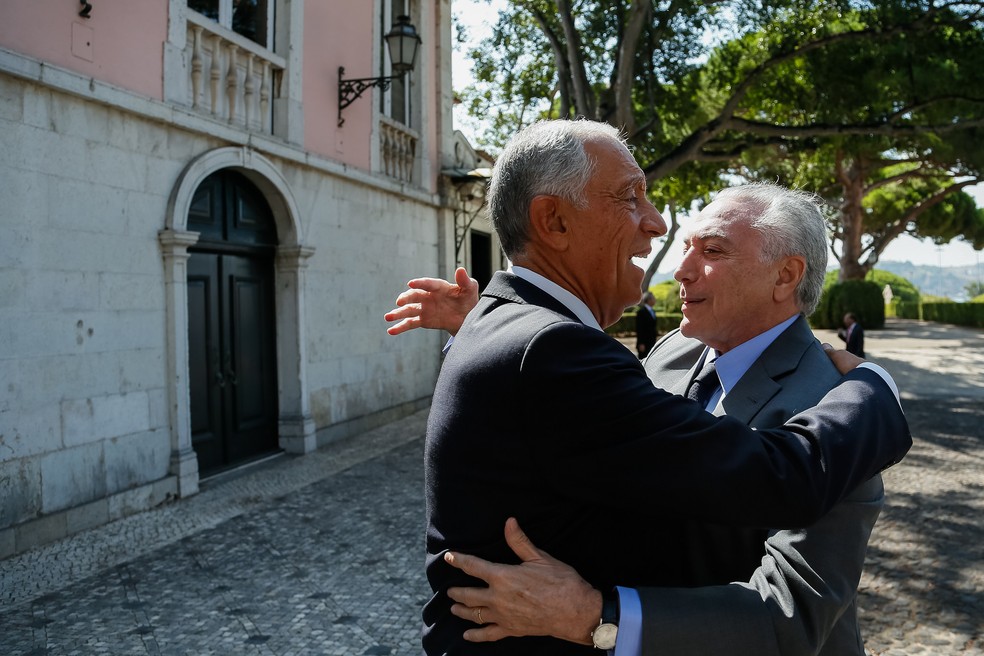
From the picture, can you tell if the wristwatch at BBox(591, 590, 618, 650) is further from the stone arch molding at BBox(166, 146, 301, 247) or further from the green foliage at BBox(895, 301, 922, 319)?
the green foliage at BBox(895, 301, 922, 319)

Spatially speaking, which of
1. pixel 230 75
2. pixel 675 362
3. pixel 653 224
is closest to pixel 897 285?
pixel 230 75

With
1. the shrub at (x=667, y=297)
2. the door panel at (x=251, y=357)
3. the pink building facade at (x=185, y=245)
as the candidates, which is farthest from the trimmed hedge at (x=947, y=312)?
the door panel at (x=251, y=357)

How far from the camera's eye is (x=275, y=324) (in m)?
9.56

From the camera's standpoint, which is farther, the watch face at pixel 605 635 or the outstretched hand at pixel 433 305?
the outstretched hand at pixel 433 305

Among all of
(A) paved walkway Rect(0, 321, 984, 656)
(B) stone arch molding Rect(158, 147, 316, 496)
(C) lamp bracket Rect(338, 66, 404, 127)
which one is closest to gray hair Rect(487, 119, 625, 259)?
(A) paved walkway Rect(0, 321, 984, 656)

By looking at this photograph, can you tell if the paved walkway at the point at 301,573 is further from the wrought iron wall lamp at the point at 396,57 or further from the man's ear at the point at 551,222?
the wrought iron wall lamp at the point at 396,57

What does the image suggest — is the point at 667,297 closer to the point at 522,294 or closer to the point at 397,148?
the point at 397,148

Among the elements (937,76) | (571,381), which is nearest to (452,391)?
(571,381)

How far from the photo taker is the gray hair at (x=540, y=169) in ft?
5.31

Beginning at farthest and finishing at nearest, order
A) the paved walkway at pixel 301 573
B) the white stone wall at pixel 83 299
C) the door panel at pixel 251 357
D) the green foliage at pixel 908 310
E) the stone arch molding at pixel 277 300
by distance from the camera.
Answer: the green foliage at pixel 908 310, the door panel at pixel 251 357, the stone arch molding at pixel 277 300, the white stone wall at pixel 83 299, the paved walkway at pixel 301 573

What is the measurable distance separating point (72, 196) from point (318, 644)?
4.28 meters

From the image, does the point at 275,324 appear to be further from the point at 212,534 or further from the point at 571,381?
the point at 571,381

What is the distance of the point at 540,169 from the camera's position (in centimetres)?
163

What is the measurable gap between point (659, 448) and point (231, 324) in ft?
26.9
